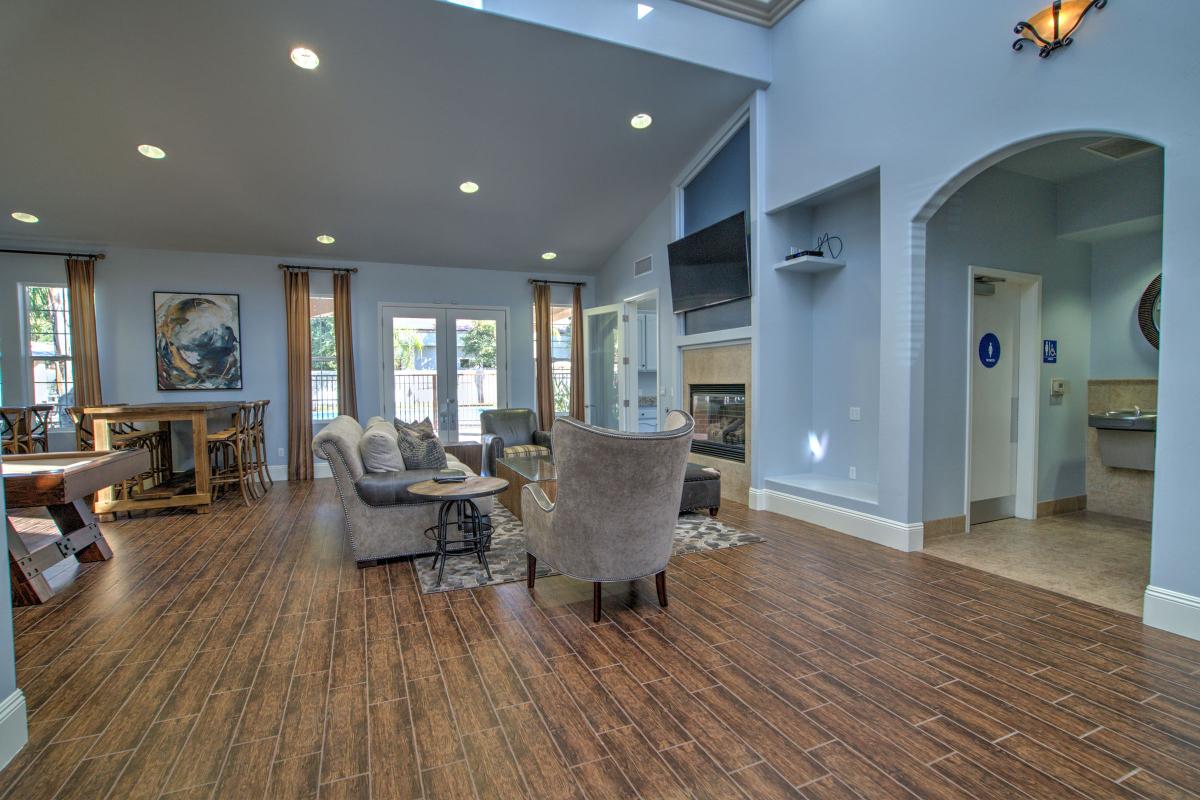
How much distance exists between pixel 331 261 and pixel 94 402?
3.18 meters

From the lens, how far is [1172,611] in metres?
2.47

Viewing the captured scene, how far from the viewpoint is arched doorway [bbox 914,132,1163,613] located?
3.97 m

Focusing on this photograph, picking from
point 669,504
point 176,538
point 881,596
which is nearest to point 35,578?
point 176,538

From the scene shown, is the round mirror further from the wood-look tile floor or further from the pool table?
the pool table

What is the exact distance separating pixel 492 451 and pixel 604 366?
2155mm

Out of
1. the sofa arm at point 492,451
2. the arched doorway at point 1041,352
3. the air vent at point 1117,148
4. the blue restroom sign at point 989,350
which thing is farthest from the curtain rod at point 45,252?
the air vent at point 1117,148

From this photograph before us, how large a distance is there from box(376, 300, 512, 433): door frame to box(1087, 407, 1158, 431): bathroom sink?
672 centimetres

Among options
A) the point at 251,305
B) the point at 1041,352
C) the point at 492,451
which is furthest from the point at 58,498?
the point at 1041,352

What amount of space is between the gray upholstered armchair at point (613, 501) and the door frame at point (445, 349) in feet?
18.1

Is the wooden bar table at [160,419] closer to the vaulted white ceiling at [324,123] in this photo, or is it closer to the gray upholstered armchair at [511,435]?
the vaulted white ceiling at [324,123]

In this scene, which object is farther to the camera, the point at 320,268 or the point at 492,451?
the point at 320,268

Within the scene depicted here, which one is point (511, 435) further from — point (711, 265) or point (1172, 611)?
point (1172, 611)

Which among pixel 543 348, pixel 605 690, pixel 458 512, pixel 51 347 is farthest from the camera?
pixel 543 348

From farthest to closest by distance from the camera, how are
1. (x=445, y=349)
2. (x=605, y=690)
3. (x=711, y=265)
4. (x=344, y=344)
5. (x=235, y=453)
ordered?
(x=445, y=349) < (x=344, y=344) < (x=235, y=453) < (x=711, y=265) < (x=605, y=690)
